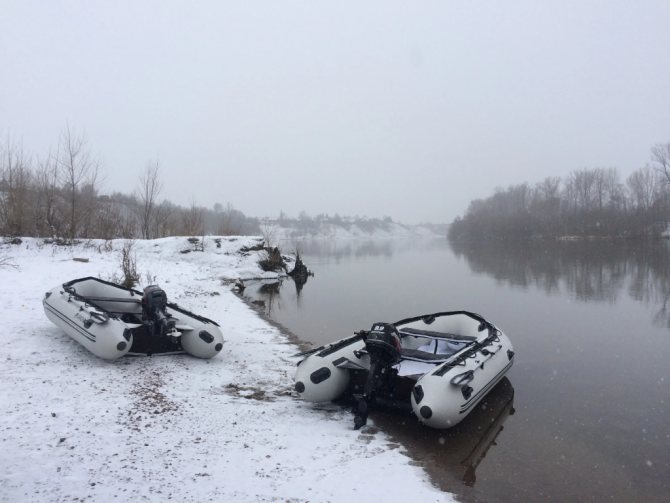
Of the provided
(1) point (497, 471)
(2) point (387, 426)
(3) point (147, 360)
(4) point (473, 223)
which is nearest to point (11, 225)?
(3) point (147, 360)

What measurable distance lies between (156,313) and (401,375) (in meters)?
3.76

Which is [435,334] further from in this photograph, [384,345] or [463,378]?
[384,345]

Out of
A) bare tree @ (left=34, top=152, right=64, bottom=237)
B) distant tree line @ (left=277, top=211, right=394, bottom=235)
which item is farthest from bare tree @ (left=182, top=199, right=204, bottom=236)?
distant tree line @ (left=277, top=211, right=394, bottom=235)

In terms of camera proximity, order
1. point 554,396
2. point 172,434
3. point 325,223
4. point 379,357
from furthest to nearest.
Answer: point 325,223 → point 554,396 → point 379,357 → point 172,434

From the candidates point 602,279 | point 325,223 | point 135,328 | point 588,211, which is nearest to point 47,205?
point 135,328

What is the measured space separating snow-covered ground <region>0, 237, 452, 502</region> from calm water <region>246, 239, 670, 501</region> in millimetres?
830

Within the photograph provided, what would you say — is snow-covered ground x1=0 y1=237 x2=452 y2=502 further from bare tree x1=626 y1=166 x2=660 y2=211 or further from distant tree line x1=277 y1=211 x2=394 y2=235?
distant tree line x1=277 y1=211 x2=394 y2=235

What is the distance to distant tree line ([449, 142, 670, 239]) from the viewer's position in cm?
6041

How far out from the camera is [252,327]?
9.70 meters

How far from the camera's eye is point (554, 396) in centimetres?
651

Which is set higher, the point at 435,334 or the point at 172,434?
the point at 435,334

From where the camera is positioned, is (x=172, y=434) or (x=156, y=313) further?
(x=156, y=313)

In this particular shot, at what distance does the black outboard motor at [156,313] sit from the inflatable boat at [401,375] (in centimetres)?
224

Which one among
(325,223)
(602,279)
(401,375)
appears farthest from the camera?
(325,223)
